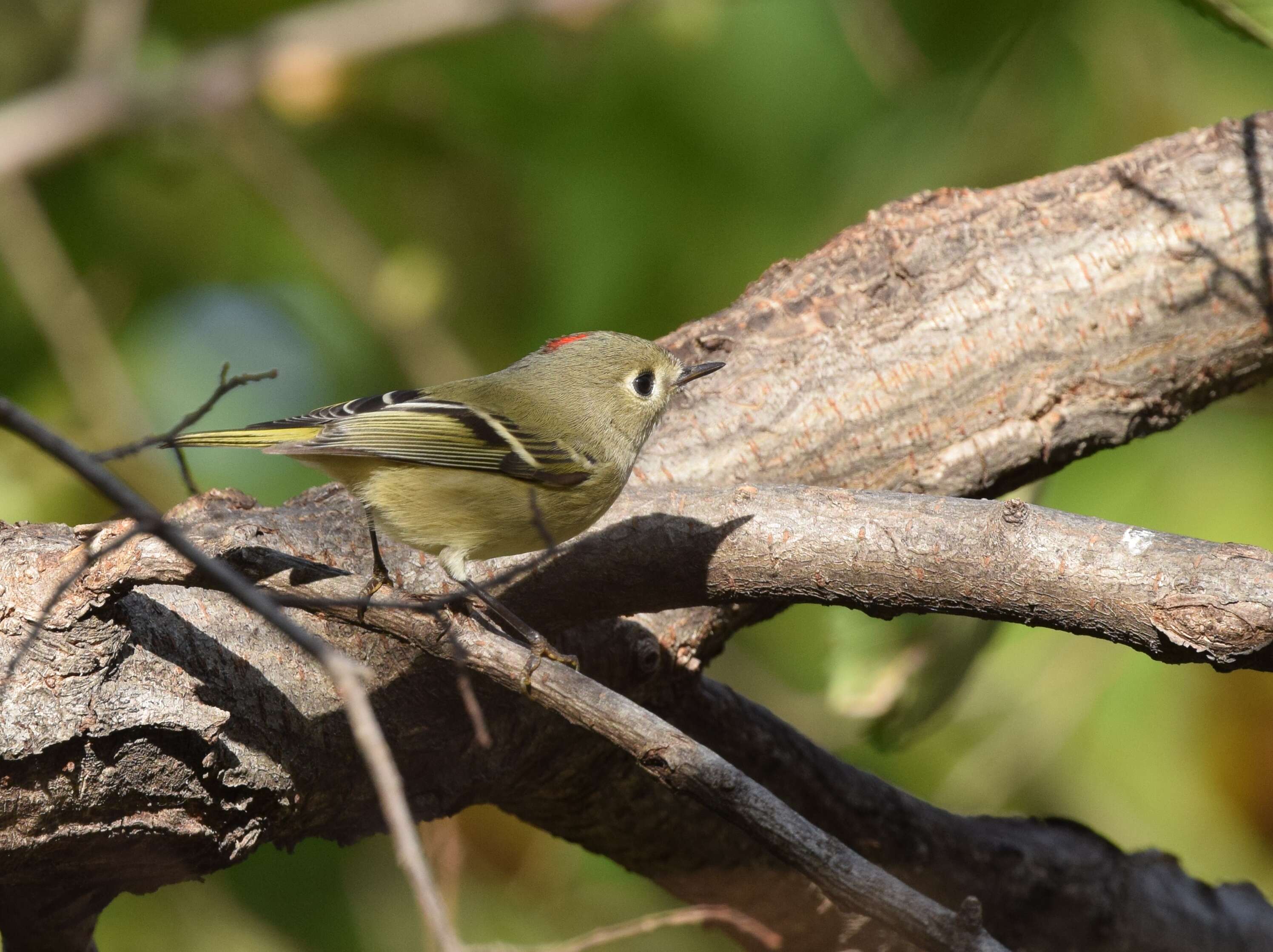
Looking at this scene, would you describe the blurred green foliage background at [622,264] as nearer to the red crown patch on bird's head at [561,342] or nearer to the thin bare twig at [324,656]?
the red crown patch on bird's head at [561,342]

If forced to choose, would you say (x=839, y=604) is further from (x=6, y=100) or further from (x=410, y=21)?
(x=6, y=100)

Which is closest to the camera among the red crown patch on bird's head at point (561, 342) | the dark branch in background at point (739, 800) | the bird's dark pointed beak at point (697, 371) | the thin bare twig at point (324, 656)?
the thin bare twig at point (324, 656)

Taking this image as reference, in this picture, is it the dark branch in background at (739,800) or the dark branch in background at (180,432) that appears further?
the dark branch in background at (739,800)

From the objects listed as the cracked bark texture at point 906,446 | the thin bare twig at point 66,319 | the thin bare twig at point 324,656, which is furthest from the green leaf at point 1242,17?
the thin bare twig at point 66,319

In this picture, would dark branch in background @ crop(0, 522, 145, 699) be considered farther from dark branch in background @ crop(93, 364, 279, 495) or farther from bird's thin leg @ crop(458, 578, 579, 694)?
bird's thin leg @ crop(458, 578, 579, 694)

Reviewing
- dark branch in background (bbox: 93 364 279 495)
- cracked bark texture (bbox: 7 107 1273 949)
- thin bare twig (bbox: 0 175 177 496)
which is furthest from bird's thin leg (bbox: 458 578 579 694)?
thin bare twig (bbox: 0 175 177 496)

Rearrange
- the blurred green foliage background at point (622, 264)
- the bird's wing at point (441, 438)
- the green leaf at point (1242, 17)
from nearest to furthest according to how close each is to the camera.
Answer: the green leaf at point (1242, 17), the bird's wing at point (441, 438), the blurred green foliage background at point (622, 264)

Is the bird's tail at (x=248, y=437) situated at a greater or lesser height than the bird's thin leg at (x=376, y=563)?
greater

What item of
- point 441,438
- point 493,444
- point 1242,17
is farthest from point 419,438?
point 1242,17
